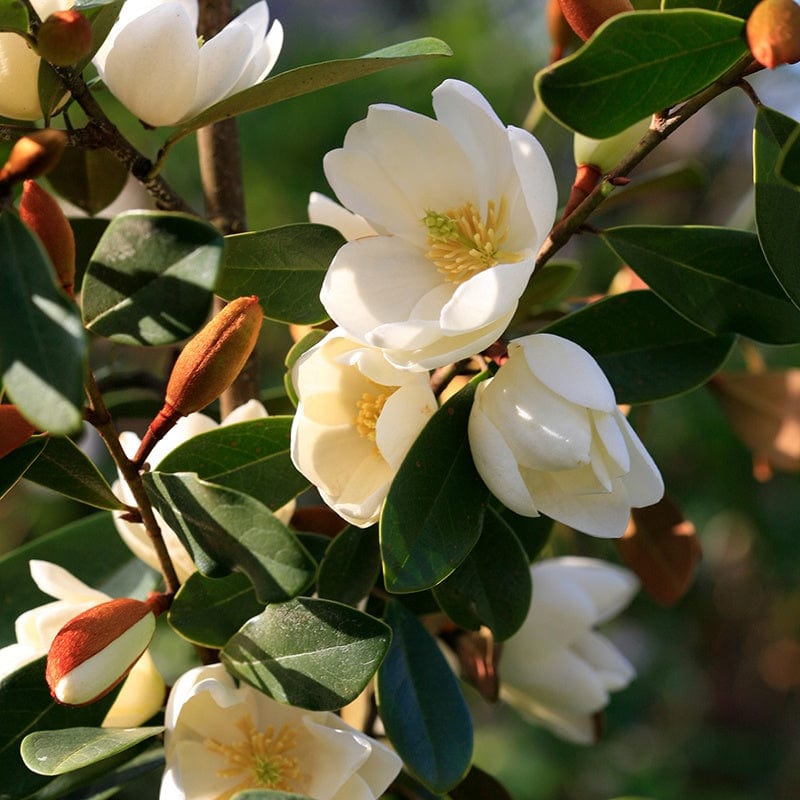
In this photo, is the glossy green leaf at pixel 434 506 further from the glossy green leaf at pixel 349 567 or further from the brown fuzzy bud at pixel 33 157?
the brown fuzzy bud at pixel 33 157

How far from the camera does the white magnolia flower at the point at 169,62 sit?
1.58 ft

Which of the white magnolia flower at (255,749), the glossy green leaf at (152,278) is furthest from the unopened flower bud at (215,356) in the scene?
the white magnolia flower at (255,749)

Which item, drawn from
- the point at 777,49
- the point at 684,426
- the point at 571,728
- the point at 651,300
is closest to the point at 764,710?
the point at 684,426

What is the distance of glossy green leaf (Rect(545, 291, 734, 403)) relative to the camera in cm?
56

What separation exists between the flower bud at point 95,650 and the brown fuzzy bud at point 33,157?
0.66 ft

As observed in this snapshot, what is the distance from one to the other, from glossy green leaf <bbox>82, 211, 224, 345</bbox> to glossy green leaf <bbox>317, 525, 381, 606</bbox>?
0.17 metres

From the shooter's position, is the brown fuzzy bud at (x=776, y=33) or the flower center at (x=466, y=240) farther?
the flower center at (x=466, y=240)

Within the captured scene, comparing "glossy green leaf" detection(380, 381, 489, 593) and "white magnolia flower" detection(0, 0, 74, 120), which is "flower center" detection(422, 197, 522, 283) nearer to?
"glossy green leaf" detection(380, 381, 489, 593)

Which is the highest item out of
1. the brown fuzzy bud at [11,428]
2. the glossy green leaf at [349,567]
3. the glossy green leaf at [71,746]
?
the brown fuzzy bud at [11,428]

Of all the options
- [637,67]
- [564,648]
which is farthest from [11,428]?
[564,648]

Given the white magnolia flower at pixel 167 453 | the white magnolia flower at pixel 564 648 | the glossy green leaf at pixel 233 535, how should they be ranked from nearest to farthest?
the glossy green leaf at pixel 233 535 → the white magnolia flower at pixel 167 453 → the white magnolia flower at pixel 564 648

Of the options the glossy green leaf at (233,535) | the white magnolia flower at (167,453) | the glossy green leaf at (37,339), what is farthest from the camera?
the white magnolia flower at (167,453)

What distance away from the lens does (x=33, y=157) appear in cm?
37

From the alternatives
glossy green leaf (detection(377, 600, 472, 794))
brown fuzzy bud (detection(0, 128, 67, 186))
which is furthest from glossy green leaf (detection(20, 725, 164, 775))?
brown fuzzy bud (detection(0, 128, 67, 186))
